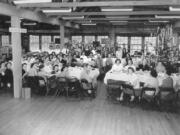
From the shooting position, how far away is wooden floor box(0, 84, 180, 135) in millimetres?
5176

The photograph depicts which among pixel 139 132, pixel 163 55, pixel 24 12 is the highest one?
pixel 24 12

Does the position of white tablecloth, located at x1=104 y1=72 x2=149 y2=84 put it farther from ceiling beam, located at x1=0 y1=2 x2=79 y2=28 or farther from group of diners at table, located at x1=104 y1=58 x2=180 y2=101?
ceiling beam, located at x1=0 y1=2 x2=79 y2=28

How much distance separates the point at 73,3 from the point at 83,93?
305 cm

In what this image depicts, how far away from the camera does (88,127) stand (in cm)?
537

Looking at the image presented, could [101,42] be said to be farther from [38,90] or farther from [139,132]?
[139,132]

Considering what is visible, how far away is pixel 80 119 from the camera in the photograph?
5.88 m

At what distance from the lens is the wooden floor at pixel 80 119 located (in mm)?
5176

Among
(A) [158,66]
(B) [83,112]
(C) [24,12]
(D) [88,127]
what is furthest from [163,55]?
(C) [24,12]

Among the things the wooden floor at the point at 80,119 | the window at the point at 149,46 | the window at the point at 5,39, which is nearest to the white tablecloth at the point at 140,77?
the wooden floor at the point at 80,119

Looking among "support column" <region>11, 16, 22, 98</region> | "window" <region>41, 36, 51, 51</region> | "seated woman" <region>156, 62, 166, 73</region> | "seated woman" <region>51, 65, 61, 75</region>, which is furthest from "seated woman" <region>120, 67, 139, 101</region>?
"window" <region>41, 36, 51, 51</region>

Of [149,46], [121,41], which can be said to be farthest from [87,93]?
[121,41]

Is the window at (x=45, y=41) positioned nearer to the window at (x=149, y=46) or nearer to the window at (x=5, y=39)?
the window at (x=5, y=39)

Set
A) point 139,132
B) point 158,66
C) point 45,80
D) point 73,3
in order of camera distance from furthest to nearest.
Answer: point 158,66 → point 45,80 → point 73,3 → point 139,132

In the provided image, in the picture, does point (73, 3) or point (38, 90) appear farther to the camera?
point (38, 90)
